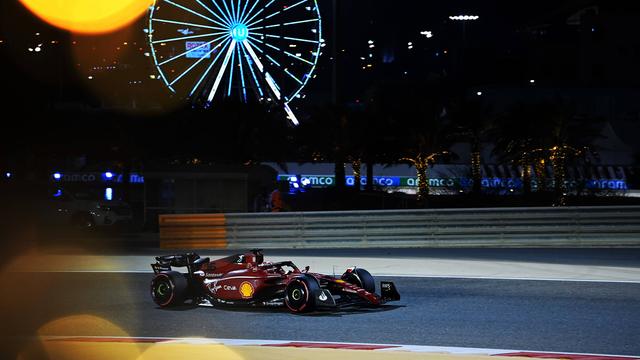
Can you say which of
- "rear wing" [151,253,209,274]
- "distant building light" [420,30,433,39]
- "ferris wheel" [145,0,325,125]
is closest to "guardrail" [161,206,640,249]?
"rear wing" [151,253,209,274]

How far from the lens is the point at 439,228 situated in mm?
20547

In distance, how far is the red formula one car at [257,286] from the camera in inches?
441

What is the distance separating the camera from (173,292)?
1181cm

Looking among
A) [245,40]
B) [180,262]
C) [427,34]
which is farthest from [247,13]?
[427,34]

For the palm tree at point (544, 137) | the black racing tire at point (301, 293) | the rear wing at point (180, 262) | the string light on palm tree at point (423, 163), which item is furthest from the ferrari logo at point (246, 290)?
the palm tree at point (544, 137)

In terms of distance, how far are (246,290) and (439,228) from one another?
9.61 meters

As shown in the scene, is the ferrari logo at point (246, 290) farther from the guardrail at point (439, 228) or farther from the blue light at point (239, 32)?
the blue light at point (239, 32)

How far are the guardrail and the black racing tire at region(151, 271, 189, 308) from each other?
871 centimetres

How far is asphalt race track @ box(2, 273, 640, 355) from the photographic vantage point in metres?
9.74

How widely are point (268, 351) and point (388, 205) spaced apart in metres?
28.6

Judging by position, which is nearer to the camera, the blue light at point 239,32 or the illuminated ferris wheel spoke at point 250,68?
the blue light at point 239,32

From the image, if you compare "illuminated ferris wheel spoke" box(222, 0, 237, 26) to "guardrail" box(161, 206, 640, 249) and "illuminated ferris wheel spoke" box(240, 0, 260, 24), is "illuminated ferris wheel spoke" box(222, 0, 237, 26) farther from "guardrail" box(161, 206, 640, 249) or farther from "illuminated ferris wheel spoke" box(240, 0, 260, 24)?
"guardrail" box(161, 206, 640, 249)

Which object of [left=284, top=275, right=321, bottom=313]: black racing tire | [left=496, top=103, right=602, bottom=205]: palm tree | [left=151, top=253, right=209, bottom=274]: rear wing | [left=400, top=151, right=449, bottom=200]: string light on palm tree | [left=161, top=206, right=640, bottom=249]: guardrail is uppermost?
[left=496, top=103, right=602, bottom=205]: palm tree

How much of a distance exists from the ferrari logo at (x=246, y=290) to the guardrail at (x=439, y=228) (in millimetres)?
9133
